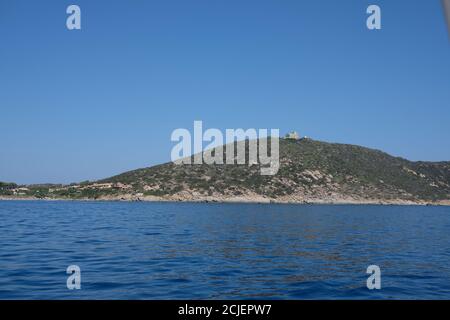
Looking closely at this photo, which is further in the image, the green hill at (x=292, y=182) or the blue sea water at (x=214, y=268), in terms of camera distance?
the green hill at (x=292, y=182)

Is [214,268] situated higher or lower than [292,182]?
higher

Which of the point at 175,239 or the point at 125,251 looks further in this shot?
the point at 175,239

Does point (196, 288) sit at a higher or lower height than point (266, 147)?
lower

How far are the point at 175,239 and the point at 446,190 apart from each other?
17751cm

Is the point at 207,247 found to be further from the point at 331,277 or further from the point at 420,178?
the point at 420,178

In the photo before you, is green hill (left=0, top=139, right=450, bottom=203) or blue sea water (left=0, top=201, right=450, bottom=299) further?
green hill (left=0, top=139, right=450, bottom=203)

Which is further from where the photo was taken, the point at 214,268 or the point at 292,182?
the point at 292,182

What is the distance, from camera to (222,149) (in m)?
200

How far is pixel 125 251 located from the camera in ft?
88.6
